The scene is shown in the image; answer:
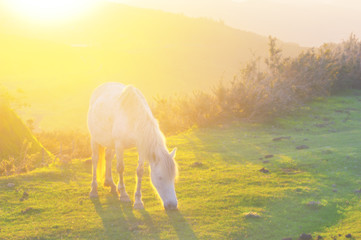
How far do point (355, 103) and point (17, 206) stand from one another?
15.9m

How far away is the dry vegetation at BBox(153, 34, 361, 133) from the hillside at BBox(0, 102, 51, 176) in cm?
625

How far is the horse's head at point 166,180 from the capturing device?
5738mm

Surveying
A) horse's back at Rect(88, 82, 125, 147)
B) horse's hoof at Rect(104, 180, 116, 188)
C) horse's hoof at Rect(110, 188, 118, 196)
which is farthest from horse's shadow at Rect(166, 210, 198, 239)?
horse's back at Rect(88, 82, 125, 147)

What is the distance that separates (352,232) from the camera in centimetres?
497

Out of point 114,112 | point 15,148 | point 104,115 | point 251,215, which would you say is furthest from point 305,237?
point 15,148

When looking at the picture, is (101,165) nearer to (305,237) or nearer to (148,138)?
(148,138)

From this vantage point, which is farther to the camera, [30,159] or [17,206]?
[30,159]

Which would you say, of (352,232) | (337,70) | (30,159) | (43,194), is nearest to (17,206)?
(43,194)

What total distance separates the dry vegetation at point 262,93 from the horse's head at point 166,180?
350 inches

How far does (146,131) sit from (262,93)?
9.92 metres

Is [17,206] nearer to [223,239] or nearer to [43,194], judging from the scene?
[43,194]

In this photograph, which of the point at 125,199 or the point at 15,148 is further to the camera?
the point at 15,148

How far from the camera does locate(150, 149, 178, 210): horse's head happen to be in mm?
5738

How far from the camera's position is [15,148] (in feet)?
Result: 33.5
